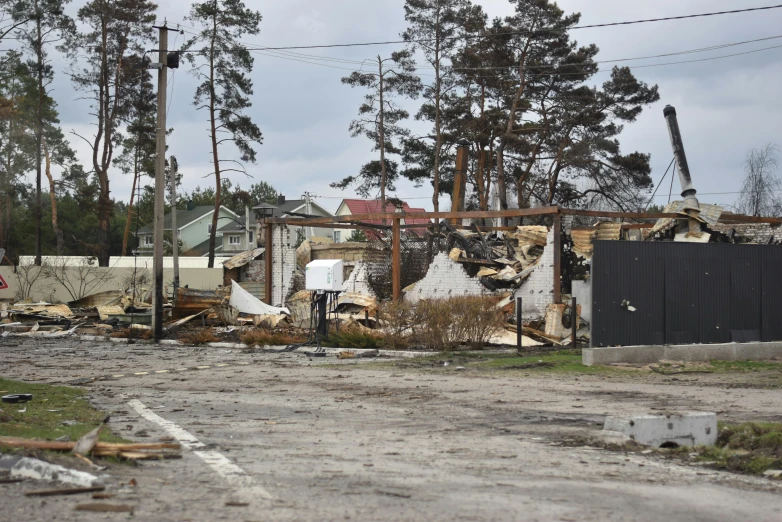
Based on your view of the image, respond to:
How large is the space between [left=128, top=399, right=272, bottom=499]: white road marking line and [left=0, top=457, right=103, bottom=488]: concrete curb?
95cm

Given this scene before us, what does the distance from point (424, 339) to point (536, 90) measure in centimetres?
2629

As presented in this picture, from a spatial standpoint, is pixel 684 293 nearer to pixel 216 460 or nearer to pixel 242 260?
pixel 216 460

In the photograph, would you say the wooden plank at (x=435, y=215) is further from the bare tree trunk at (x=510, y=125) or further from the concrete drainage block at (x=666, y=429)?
the concrete drainage block at (x=666, y=429)

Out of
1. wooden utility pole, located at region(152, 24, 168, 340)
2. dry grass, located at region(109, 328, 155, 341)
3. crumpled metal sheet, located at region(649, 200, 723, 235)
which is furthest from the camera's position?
dry grass, located at region(109, 328, 155, 341)

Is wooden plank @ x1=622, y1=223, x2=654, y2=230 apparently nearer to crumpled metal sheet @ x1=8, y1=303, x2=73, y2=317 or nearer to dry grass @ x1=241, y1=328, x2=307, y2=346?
dry grass @ x1=241, y1=328, x2=307, y2=346

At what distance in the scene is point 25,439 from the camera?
7.44 metres

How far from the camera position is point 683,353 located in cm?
1750

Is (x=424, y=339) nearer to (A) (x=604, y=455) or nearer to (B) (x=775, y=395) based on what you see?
(B) (x=775, y=395)

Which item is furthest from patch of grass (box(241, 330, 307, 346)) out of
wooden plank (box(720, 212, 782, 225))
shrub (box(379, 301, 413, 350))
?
wooden plank (box(720, 212, 782, 225))

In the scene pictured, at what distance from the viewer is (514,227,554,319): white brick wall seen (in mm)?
24375

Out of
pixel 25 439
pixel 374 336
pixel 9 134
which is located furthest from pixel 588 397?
pixel 9 134

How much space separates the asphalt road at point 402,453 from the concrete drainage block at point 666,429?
0.50 metres

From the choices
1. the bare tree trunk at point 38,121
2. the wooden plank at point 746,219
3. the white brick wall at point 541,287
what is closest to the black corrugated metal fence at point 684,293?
the white brick wall at point 541,287

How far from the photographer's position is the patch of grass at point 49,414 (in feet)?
27.9
